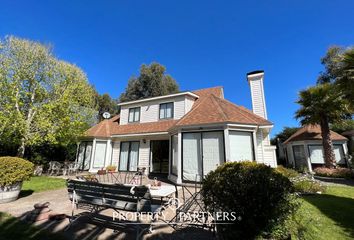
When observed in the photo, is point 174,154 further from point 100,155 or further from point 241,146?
point 100,155

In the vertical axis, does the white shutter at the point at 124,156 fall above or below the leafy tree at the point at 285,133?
below

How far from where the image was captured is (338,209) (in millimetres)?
6070

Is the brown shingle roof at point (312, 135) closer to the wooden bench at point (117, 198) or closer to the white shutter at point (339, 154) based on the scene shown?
the white shutter at point (339, 154)

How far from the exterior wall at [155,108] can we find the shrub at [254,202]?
35.3 feet

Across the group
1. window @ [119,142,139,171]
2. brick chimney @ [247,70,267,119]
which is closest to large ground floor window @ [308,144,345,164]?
brick chimney @ [247,70,267,119]

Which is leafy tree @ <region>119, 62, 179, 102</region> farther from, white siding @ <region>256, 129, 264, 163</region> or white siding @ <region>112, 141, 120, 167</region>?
white siding @ <region>256, 129, 264, 163</region>

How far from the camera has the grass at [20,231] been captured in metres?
3.67

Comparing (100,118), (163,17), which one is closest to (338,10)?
(163,17)

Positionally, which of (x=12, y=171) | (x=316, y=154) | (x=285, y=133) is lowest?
(x=12, y=171)

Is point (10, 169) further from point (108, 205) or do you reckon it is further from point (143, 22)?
point (143, 22)

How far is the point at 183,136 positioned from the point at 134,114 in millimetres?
8048

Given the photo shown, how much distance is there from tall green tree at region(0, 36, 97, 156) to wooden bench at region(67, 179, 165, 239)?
428 inches

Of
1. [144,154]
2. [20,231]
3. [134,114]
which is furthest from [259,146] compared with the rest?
[134,114]

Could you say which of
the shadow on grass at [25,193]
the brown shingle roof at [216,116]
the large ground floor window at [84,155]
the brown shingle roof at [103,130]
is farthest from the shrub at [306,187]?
the large ground floor window at [84,155]
